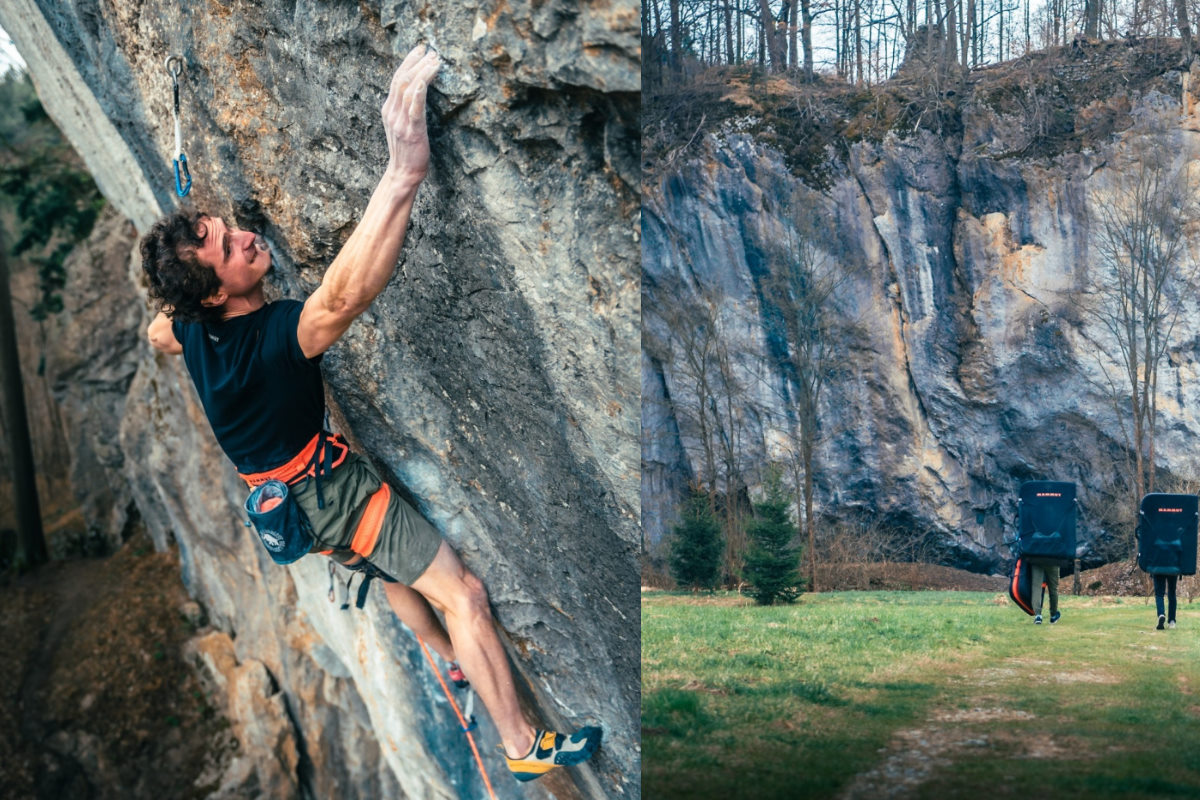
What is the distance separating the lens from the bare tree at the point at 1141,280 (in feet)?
8.90

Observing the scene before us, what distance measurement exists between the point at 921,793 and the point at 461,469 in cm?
209

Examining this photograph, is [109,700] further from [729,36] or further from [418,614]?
[729,36]

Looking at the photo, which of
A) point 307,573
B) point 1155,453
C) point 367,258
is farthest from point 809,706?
point 307,573

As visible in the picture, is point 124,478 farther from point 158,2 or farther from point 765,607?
point 765,607

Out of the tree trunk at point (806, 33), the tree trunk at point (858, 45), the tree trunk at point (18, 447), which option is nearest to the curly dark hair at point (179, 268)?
the tree trunk at point (806, 33)

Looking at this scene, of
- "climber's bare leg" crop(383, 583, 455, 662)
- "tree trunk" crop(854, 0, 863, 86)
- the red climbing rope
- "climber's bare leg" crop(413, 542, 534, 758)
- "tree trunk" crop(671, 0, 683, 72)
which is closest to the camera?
"tree trunk" crop(671, 0, 683, 72)

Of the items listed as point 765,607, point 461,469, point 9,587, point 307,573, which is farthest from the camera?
point 9,587

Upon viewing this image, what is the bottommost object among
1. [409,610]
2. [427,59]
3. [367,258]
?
[409,610]

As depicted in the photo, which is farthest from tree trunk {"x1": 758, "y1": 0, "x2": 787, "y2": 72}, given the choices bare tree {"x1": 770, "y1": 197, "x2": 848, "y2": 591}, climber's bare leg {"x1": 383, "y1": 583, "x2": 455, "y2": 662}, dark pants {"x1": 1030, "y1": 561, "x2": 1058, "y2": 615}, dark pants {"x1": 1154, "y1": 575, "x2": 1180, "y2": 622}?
climber's bare leg {"x1": 383, "y1": 583, "x2": 455, "y2": 662}

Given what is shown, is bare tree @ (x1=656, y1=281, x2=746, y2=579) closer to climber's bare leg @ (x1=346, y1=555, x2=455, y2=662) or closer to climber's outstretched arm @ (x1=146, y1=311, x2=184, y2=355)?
climber's bare leg @ (x1=346, y1=555, x2=455, y2=662)

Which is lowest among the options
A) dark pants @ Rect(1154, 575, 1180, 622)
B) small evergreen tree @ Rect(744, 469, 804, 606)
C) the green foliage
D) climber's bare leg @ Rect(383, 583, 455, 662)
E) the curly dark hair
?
climber's bare leg @ Rect(383, 583, 455, 662)

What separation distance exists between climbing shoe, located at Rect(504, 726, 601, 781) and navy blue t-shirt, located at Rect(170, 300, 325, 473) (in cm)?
162

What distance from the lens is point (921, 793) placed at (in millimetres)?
2688

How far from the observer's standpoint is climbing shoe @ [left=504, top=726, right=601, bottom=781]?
11.9 feet
